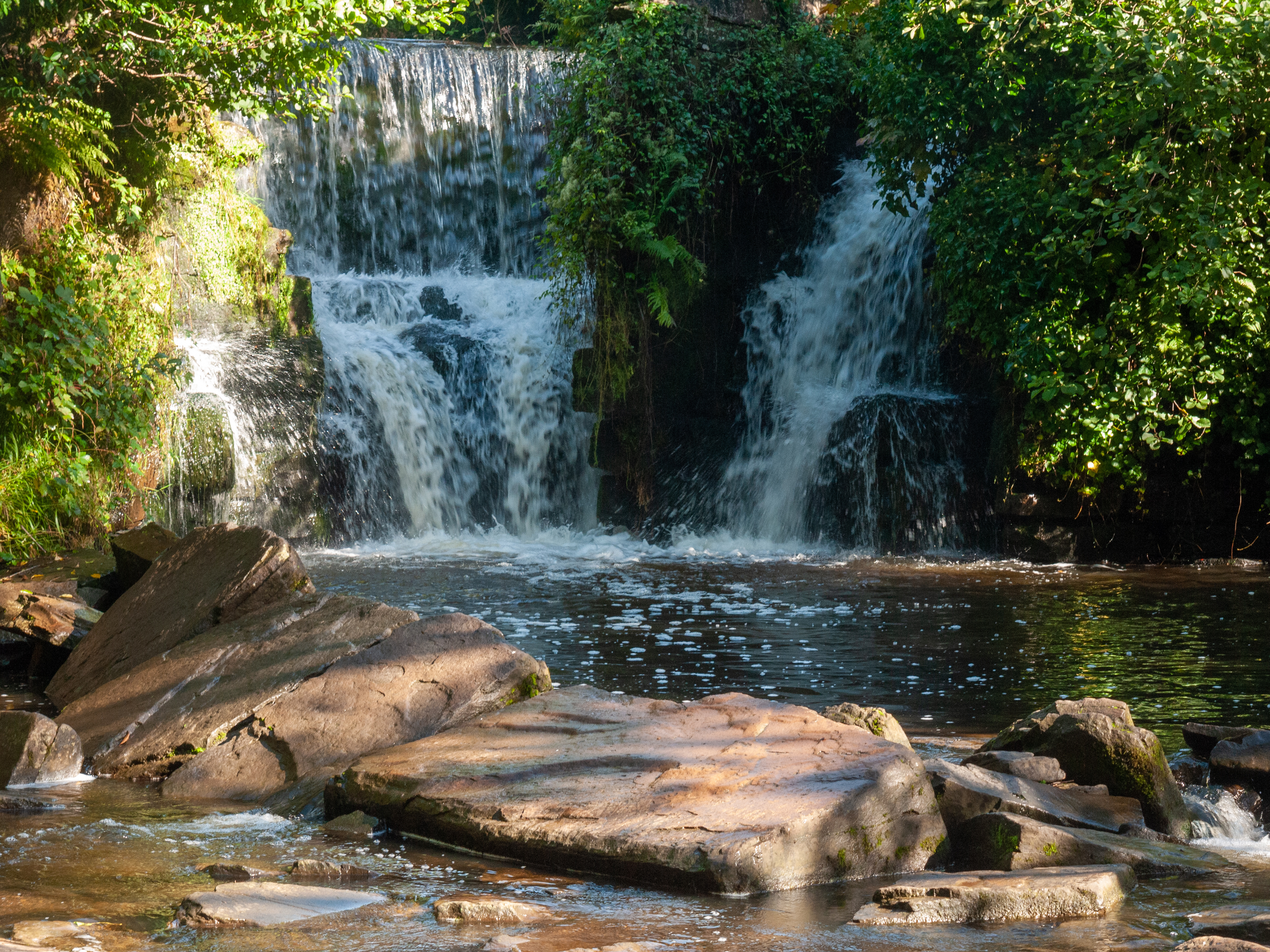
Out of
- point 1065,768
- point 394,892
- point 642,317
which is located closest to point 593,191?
point 642,317

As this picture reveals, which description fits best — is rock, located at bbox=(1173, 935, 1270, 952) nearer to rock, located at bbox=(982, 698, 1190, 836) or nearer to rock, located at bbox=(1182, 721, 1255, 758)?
rock, located at bbox=(982, 698, 1190, 836)

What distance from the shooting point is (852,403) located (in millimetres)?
14250

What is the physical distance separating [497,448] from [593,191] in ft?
11.2

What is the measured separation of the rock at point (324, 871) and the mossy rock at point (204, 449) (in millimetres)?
9319

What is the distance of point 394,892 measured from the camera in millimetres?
3941

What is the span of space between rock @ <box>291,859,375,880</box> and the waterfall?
10606 mm

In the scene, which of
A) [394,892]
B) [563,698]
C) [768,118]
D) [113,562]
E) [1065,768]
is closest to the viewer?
[394,892]

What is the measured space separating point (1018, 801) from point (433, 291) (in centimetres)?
1366

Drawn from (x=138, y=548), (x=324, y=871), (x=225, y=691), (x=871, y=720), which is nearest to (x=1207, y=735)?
(x=871, y=720)

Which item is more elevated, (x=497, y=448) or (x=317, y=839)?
(x=497, y=448)

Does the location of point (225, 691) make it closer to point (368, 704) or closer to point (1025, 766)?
point (368, 704)

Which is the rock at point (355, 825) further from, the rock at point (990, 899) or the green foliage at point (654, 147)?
the green foliage at point (654, 147)

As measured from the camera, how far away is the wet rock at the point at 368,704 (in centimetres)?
541

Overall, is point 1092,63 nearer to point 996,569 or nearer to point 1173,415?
point 1173,415
